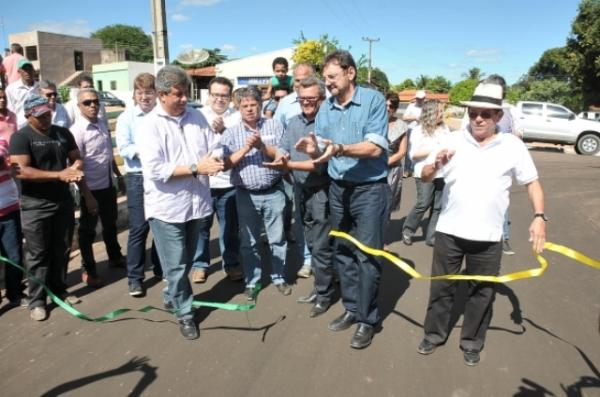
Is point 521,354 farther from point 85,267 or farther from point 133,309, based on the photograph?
point 85,267

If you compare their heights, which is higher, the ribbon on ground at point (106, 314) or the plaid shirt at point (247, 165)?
the plaid shirt at point (247, 165)

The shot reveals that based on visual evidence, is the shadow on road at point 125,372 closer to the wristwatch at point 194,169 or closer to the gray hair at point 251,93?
the wristwatch at point 194,169

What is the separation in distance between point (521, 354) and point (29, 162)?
4.21m

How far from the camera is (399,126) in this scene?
5.21 m

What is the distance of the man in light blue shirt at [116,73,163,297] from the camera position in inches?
171

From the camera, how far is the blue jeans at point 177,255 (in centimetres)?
344

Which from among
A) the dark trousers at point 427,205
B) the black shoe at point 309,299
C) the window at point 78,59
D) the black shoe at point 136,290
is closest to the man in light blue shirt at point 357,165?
the black shoe at point 309,299

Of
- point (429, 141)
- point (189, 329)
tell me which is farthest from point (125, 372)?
point (429, 141)

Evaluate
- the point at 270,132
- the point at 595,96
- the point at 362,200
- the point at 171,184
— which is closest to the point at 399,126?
the point at 270,132

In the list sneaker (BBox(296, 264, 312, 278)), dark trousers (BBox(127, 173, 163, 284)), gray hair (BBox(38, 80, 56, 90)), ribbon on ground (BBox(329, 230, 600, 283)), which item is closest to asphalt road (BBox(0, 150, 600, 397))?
sneaker (BBox(296, 264, 312, 278))

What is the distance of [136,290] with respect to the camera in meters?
4.32

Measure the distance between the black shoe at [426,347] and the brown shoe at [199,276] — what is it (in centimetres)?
244

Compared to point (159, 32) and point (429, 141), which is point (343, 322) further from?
point (159, 32)

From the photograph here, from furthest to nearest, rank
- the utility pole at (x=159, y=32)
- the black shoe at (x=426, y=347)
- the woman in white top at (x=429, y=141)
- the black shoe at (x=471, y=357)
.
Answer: the utility pole at (x=159, y=32) → the woman in white top at (x=429, y=141) → the black shoe at (x=426, y=347) → the black shoe at (x=471, y=357)
